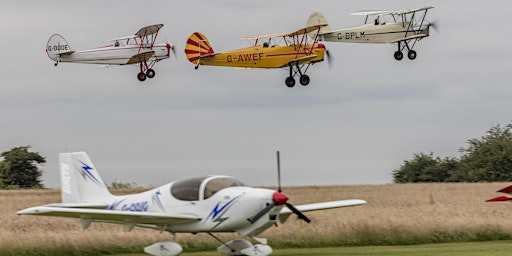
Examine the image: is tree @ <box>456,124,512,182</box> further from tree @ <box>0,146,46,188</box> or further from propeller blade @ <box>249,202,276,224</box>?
propeller blade @ <box>249,202,276,224</box>

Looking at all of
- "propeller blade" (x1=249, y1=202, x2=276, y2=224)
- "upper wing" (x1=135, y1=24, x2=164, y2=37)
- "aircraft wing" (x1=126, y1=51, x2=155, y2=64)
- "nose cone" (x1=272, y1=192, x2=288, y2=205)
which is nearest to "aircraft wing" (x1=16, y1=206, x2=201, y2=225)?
"propeller blade" (x1=249, y1=202, x2=276, y2=224)

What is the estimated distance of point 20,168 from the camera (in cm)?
7156

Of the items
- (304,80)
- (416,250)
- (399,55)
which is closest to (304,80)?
(304,80)

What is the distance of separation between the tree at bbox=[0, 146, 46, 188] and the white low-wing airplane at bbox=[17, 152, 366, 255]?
48.5m

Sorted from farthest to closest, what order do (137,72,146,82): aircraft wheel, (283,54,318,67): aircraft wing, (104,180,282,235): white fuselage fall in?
(137,72,146,82): aircraft wheel
(283,54,318,67): aircraft wing
(104,180,282,235): white fuselage

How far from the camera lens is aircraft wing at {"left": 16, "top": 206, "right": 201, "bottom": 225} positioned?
20750mm

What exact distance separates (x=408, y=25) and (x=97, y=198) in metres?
27.1

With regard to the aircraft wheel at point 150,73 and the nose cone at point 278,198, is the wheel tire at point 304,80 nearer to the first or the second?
the aircraft wheel at point 150,73

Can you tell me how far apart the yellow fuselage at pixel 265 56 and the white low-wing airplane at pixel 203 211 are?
870 inches

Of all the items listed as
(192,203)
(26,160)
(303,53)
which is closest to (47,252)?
(192,203)

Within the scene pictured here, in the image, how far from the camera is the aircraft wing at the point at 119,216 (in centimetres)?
2075

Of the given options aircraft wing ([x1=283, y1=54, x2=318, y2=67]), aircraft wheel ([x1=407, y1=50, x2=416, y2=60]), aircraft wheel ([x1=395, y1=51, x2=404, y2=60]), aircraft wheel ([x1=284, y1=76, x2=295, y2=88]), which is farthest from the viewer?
aircraft wheel ([x1=395, y1=51, x2=404, y2=60])

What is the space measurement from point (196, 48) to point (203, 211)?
87.9 feet

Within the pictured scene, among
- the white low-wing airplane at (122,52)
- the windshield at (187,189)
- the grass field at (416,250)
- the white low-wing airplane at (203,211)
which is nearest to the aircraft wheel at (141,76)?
the white low-wing airplane at (122,52)
